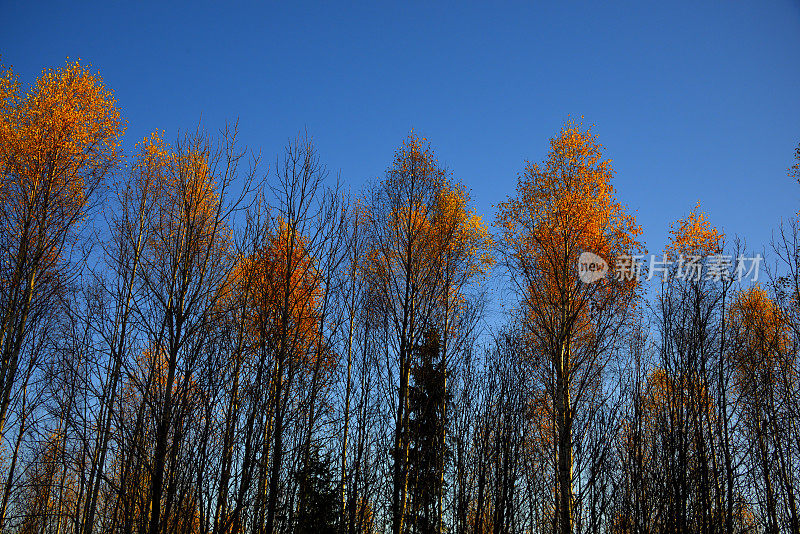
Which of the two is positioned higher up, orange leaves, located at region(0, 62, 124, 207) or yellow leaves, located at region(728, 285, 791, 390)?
orange leaves, located at region(0, 62, 124, 207)

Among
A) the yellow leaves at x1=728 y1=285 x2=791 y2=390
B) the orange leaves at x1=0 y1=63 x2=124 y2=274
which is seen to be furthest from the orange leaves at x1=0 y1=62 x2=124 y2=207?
the yellow leaves at x1=728 y1=285 x2=791 y2=390

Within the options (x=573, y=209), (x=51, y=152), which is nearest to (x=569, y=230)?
(x=573, y=209)

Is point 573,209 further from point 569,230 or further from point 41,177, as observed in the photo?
point 41,177

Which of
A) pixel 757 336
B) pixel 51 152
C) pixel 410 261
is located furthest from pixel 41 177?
pixel 757 336

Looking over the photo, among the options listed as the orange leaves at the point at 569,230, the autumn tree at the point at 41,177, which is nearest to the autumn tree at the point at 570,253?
the orange leaves at the point at 569,230

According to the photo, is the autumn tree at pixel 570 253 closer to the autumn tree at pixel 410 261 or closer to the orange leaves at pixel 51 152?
the autumn tree at pixel 410 261

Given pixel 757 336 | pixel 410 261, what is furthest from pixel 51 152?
pixel 757 336

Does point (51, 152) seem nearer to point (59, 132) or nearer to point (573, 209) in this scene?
point (59, 132)

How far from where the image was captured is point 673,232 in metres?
13.5

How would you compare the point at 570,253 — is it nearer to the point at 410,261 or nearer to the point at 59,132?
the point at 410,261

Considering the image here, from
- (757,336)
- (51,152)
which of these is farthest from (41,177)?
(757,336)

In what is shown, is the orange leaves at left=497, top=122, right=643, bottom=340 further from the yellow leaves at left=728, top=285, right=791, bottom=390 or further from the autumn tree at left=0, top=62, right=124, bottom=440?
the autumn tree at left=0, top=62, right=124, bottom=440

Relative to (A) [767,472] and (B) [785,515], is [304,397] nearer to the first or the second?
(A) [767,472]

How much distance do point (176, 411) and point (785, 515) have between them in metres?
10.8
